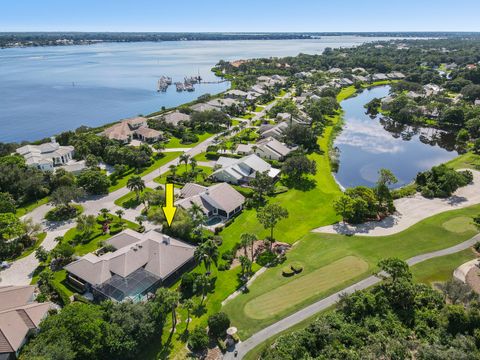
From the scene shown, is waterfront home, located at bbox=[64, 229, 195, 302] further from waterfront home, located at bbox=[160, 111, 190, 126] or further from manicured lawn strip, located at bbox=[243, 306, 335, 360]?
waterfront home, located at bbox=[160, 111, 190, 126]

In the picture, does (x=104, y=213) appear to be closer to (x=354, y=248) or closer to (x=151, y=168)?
(x=151, y=168)

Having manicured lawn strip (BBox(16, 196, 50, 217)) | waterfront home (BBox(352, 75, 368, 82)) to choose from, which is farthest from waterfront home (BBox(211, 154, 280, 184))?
waterfront home (BBox(352, 75, 368, 82))

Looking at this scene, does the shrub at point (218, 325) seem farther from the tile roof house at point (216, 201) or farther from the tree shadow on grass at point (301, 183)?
the tree shadow on grass at point (301, 183)

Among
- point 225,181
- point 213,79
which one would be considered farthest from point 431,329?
point 213,79

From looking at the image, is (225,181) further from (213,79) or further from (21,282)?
(213,79)

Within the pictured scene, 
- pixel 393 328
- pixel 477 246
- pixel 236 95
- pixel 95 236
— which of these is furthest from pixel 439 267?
pixel 236 95

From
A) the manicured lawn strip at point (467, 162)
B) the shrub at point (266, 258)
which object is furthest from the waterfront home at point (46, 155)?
the manicured lawn strip at point (467, 162)
